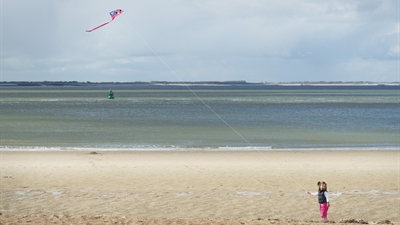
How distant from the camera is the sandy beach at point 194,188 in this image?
1219 centimetres

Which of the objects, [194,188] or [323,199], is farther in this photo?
[194,188]

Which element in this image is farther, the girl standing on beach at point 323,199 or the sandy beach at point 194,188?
the sandy beach at point 194,188

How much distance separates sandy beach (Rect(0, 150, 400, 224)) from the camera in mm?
12188

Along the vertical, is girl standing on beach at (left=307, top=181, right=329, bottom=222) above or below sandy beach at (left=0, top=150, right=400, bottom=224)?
above

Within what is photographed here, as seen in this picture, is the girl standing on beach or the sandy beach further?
the sandy beach

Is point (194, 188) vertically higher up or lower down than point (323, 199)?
lower down

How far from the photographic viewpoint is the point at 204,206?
13062 mm

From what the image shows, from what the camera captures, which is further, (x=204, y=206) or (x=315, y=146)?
(x=315, y=146)

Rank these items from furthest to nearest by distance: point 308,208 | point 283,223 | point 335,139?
point 335,139, point 308,208, point 283,223

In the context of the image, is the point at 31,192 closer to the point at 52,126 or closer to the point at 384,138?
the point at 384,138

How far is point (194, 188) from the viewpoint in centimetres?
1532

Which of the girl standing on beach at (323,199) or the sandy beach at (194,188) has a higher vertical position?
the girl standing on beach at (323,199)

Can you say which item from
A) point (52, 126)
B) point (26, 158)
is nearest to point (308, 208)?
point (26, 158)

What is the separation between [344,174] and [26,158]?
1202 centimetres
